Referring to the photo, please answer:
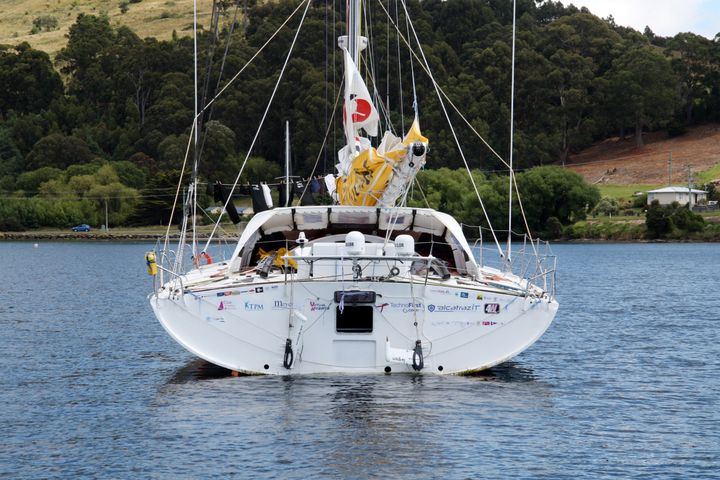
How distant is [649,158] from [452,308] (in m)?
145

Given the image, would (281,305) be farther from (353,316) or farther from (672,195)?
(672,195)

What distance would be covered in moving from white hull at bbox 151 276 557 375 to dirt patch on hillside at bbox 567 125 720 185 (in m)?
131

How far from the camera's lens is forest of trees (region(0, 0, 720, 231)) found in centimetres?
14700

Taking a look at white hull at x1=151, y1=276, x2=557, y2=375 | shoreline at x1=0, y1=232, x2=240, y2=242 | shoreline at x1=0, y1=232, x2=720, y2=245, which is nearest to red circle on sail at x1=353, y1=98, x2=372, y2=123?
white hull at x1=151, y1=276, x2=557, y2=375

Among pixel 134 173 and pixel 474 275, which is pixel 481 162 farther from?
pixel 474 275

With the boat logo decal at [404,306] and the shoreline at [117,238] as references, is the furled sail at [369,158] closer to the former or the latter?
the boat logo decal at [404,306]

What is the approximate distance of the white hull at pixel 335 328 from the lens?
2659 cm

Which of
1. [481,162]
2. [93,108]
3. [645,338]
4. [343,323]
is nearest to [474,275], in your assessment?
[343,323]

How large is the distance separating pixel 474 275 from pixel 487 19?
538ft

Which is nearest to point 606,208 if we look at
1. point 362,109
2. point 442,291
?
point 362,109

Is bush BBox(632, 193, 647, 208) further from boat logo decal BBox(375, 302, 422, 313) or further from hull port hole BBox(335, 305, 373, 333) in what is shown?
hull port hole BBox(335, 305, 373, 333)

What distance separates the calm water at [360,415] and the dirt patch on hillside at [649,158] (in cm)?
12071

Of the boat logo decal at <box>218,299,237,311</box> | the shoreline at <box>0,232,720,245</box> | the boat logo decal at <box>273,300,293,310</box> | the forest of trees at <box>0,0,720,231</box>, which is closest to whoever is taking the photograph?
the boat logo decal at <box>273,300,293,310</box>

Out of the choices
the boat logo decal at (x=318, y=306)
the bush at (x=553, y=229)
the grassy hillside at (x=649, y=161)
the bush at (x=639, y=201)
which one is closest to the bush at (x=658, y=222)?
the bush at (x=553, y=229)
